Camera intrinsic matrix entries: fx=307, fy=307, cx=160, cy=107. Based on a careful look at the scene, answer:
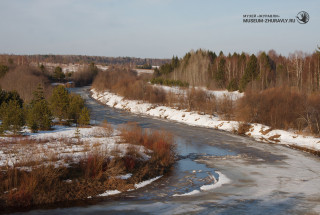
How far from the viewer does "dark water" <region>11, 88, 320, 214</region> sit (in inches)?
425

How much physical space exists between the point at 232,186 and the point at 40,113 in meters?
15.2

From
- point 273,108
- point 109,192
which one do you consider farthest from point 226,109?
point 109,192

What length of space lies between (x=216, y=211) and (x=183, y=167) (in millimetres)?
5972

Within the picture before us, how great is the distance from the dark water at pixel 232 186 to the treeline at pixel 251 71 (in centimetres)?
2707

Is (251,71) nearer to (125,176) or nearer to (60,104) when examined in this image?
(60,104)

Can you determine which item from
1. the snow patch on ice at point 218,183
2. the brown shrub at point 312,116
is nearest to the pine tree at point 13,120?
the snow patch on ice at point 218,183

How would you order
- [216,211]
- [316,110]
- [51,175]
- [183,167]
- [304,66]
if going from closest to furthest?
[216,211], [51,175], [183,167], [316,110], [304,66]

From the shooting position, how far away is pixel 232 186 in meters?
13.5

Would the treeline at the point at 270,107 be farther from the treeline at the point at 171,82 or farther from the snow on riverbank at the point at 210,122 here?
the treeline at the point at 171,82

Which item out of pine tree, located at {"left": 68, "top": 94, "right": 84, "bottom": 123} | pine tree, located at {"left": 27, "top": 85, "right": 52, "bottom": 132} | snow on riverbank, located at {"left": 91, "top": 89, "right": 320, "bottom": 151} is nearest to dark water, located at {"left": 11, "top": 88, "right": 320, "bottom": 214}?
snow on riverbank, located at {"left": 91, "top": 89, "right": 320, "bottom": 151}

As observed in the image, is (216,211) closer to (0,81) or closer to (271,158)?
(271,158)

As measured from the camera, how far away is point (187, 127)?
99.9ft

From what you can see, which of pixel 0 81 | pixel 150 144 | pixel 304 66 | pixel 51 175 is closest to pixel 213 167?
pixel 150 144

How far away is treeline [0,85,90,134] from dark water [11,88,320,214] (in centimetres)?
1011
